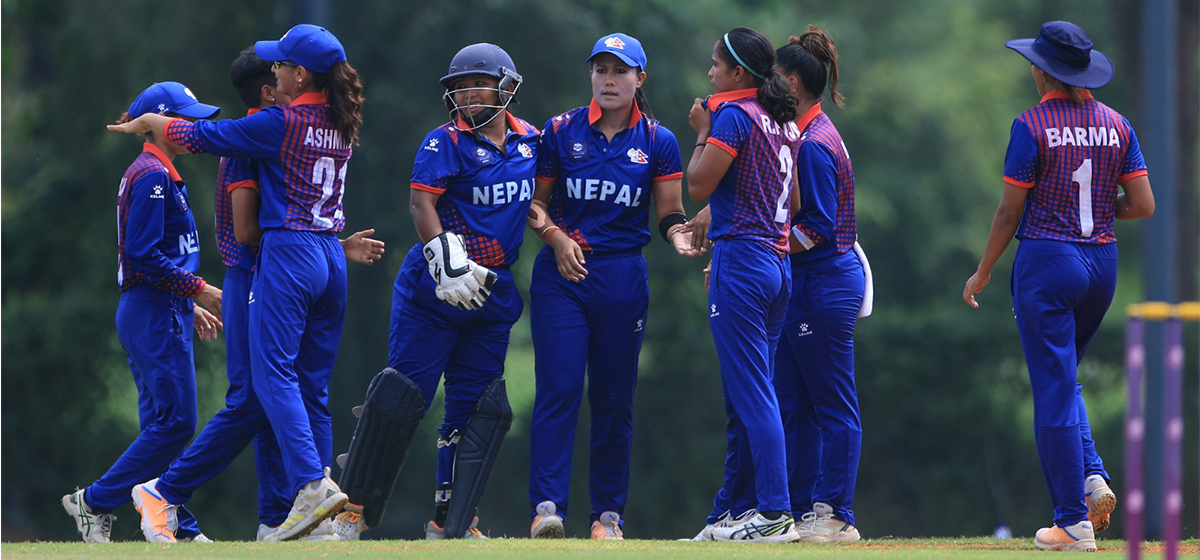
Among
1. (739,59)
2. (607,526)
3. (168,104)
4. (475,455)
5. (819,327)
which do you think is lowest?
(607,526)

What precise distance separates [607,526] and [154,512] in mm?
2070

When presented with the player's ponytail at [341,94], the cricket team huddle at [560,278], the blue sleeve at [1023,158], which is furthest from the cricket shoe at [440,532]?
the blue sleeve at [1023,158]

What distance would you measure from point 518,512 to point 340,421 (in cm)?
554

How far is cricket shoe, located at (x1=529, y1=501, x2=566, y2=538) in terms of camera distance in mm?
6816

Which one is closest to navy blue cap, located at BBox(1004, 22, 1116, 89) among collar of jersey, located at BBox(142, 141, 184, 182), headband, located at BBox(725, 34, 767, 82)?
headband, located at BBox(725, 34, 767, 82)

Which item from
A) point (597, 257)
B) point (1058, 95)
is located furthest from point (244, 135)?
point (1058, 95)

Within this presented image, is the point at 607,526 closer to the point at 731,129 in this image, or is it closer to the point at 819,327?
the point at 819,327

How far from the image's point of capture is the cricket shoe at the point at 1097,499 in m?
6.62

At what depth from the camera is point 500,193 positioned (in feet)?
22.6

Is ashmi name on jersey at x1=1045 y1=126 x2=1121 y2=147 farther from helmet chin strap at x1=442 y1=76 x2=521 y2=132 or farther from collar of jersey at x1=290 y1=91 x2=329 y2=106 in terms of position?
collar of jersey at x1=290 y1=91 x2=329 y2=106

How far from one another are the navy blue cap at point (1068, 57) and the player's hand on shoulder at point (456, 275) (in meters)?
2.48

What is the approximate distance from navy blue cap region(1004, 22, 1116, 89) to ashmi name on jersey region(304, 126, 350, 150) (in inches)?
116

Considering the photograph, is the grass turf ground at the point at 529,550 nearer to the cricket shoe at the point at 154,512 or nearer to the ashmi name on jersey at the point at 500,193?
the cricket shoe at the point at 154,512

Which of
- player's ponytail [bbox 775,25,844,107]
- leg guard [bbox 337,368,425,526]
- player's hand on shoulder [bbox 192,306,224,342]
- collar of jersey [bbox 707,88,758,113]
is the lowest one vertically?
leg guard [bbox 337,368,425,526]
